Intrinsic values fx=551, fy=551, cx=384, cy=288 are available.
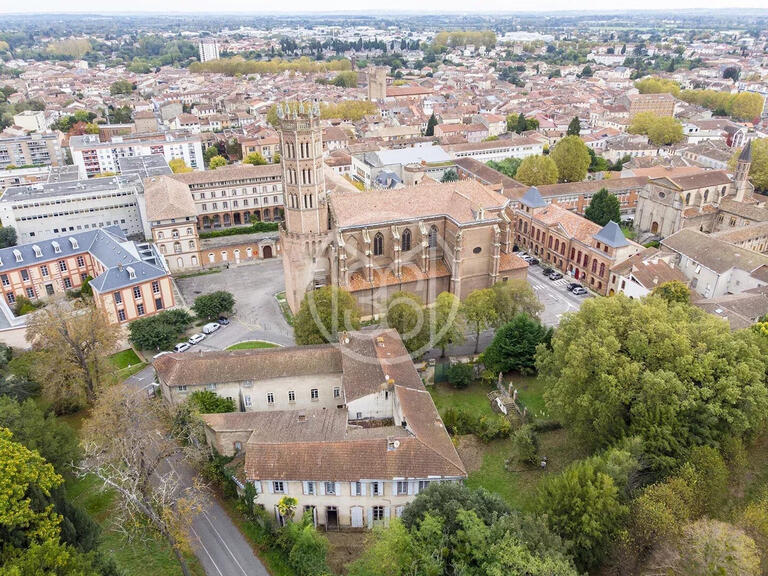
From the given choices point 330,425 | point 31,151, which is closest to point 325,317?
point 330,425

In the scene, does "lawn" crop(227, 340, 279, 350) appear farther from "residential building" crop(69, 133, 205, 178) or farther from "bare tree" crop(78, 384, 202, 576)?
"residential building" crop(69, 133, 205, 178)

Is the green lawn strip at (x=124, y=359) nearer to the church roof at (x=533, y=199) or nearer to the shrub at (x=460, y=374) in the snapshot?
the shrub at (x=460, y=374)

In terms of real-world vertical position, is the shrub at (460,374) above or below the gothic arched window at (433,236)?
below

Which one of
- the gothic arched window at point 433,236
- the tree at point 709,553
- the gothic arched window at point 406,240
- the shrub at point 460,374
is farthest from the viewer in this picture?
the gothic arched window at point 433,236

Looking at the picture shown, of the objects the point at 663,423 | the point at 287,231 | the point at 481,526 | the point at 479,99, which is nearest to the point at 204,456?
the point at 481,526

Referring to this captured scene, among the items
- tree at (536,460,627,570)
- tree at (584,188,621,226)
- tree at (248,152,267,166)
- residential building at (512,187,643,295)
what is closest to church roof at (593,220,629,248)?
residential building at (512,187,643,295)

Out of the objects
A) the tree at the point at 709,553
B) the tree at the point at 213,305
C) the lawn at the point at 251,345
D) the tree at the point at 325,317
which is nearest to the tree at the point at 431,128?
the tree at the point at 213,305

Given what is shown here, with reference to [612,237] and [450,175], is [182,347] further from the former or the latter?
[450,175]
